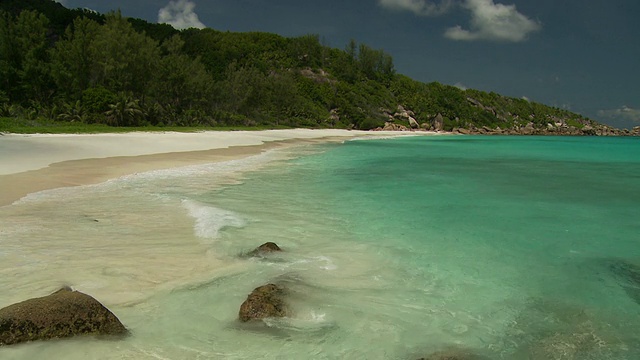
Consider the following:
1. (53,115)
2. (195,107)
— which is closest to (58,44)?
(53,115)

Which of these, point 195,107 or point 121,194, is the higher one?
point 195,107

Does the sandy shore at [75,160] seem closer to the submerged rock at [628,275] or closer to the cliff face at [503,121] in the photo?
the submerged rock at [628,275]

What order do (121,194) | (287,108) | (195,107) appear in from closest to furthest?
1. (121,194)
2. (195,107)
3. (287,108)

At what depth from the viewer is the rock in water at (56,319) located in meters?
3.55

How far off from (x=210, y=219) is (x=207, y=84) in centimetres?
6160

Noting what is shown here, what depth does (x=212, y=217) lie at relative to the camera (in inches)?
338

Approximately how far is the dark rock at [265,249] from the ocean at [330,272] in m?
0.17

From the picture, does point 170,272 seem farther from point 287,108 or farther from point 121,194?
point 287,108

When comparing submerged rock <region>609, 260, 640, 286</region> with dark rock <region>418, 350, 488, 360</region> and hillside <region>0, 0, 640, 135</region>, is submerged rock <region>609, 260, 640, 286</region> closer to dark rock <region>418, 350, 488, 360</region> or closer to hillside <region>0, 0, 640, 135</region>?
dark rock <region>418, 350, 488, 360</region>

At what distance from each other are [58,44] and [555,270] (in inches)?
2294

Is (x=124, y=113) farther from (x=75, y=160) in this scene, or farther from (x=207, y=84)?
(x=75, y=160)

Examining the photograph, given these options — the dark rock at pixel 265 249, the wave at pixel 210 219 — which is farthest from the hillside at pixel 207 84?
the dark rock at pixel 265 249

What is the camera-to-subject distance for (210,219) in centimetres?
840

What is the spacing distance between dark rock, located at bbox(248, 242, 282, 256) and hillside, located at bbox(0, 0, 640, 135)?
3752 cm
